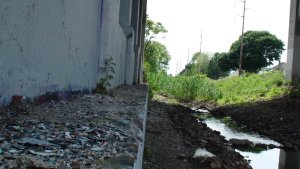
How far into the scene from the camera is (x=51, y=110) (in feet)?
5.95

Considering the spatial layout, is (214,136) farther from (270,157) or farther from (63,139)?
(63,139)

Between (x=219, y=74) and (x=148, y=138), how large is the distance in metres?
47.8

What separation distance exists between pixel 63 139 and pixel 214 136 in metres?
4.59

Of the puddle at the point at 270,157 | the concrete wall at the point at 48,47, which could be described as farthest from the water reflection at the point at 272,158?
the concrete wall at the point at 48,47

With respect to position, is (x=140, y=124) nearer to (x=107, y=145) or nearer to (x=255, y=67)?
(x=107, y=145)

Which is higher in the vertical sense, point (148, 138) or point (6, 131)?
point (6, 131)

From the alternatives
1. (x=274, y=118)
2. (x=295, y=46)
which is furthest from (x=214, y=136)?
(x=295, y=46)

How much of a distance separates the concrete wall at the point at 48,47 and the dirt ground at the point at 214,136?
143 cm

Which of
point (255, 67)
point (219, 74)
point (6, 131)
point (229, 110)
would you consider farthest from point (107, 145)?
point (219, 74)

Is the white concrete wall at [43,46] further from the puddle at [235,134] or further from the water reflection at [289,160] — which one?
the puddle at [235,134]

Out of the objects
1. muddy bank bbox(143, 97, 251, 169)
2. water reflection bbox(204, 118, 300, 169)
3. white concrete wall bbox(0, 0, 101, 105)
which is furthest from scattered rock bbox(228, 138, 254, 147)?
white concrete wall bbox(0, 0, 101, 105)

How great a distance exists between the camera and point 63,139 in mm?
1200

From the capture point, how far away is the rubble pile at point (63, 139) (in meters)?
0.93

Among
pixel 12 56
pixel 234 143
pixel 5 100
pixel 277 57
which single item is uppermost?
pixel 277 57
